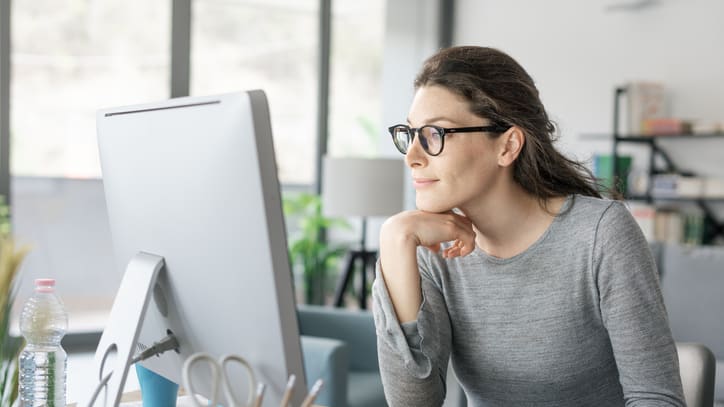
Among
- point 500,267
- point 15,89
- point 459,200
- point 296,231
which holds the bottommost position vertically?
point 296,231

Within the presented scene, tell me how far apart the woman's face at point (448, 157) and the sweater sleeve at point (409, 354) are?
178 millimetres

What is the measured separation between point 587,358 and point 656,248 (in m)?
2.61

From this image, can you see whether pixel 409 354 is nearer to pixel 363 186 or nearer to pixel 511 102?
pixel 511 102

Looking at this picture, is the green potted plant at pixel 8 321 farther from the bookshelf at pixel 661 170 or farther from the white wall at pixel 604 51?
the bookshelf at pixel 661 170

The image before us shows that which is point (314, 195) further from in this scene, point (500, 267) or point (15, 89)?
point (500, 267)

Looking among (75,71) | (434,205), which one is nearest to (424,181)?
(434,205)

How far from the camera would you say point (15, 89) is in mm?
4984

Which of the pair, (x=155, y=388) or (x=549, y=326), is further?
(x=549, y=326)

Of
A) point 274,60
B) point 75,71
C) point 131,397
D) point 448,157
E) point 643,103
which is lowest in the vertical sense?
point 131,397

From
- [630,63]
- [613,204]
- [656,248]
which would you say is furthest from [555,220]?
[630,63]

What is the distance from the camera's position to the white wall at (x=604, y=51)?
502 cm

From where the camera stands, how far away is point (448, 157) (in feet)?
5.06

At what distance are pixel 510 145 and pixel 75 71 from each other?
4.23 metres

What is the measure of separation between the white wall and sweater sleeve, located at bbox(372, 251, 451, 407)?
3.24 meters
